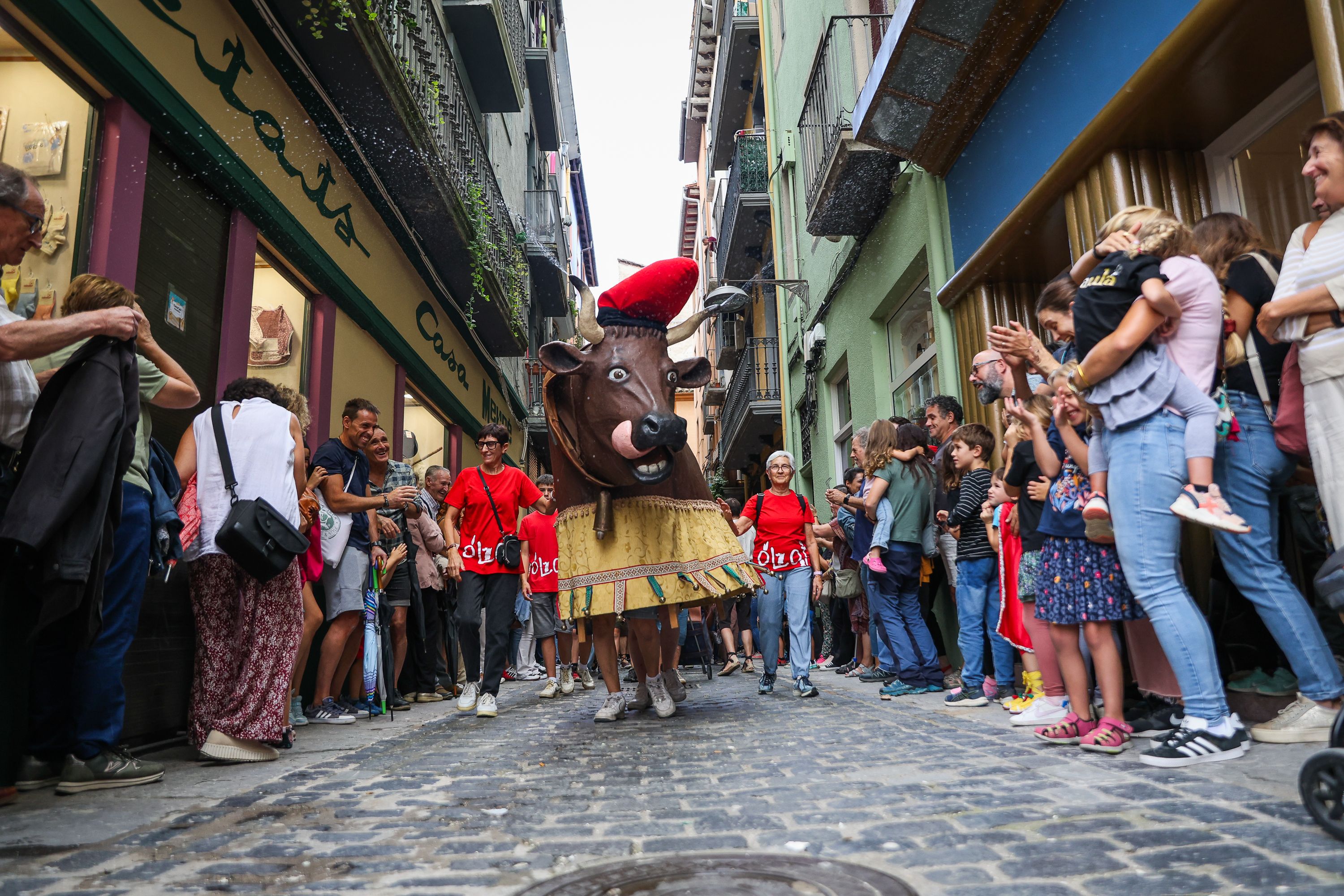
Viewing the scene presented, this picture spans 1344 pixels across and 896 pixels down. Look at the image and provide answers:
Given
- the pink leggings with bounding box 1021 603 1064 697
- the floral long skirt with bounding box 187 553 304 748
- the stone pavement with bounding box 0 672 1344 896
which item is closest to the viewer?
the stone pavement with bounding box 0 672 1344 896

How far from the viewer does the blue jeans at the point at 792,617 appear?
678 centimetres

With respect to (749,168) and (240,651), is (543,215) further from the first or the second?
(240,651)

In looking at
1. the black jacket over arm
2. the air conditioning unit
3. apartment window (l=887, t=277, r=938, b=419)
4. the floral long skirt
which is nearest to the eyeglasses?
the black jacket over arm

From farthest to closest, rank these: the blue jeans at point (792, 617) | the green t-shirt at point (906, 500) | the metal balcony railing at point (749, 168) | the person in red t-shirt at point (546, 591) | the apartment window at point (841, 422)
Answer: the metal balcony railing at point (749, 168), the apartment window at point (841, 422), the person in red t-shirt at point (546, 591), the blue jeans at point (792, 617), the green t-shirt at point (906, 500)

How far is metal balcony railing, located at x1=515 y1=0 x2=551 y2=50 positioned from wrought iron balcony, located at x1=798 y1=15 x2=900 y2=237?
10.2 meters

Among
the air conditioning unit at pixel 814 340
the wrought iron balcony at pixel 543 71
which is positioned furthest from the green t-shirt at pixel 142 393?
the wrought iron balcony at pixel 543 71

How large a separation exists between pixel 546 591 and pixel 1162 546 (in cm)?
620

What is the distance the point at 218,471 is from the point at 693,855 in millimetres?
3111

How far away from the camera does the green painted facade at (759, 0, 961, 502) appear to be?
8.58 metres

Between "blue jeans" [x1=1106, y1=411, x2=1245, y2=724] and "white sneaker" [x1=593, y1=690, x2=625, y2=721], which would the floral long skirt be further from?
"blue jeans" [x1=1106, y1=411, x2=1245, y2=724]

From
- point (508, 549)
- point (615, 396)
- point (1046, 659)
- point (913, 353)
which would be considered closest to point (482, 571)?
point (508, 549)

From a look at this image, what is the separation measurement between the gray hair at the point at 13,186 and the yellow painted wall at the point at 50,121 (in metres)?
1.33

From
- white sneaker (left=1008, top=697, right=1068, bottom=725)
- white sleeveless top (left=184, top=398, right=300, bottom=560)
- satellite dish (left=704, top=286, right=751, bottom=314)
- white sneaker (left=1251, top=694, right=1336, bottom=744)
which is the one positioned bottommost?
white sneaker (left=1008, top=697, right=1068, bottom=725)

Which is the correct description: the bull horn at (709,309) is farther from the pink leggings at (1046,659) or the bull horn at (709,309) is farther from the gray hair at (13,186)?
the gray hair at (13,186)
